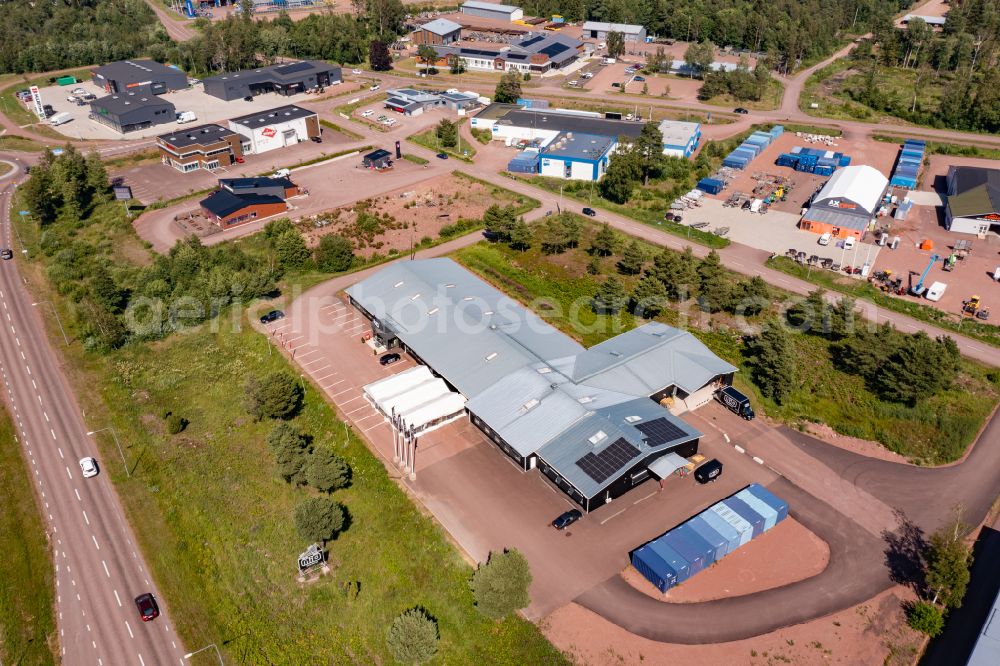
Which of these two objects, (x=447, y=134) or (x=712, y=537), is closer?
(x=712, y=537)

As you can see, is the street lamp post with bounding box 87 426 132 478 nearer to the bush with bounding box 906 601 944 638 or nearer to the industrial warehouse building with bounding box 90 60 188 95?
the bush with bounding box 906 601 944 638

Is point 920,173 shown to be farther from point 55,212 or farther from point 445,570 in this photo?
point 55,212

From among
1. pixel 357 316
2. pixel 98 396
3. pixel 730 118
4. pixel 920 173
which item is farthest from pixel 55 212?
pixel 920 173

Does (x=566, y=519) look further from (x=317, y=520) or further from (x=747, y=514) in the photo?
(x=317, y=520)

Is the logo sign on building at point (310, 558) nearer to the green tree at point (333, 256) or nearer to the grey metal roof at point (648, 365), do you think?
the grey metal roof at point (648, 365)

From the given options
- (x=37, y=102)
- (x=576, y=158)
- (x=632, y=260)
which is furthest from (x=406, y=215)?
(x=37, y=102)

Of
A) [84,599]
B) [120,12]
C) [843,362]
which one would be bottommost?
[84,599]
